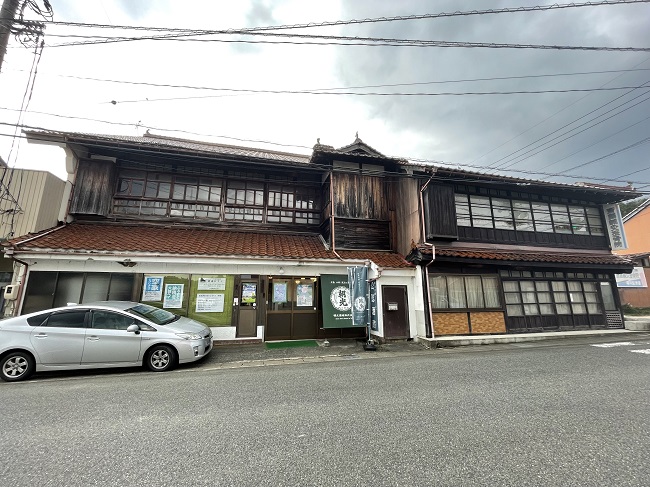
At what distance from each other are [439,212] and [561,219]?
7411 millimetres

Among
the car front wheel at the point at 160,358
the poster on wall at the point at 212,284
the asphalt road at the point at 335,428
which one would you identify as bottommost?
the asphalt road at the point at 335,428

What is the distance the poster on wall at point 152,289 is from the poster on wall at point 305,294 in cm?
479

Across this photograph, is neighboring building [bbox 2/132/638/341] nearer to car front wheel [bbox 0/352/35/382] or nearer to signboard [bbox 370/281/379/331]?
signboard [bbox 370/281/379/331]

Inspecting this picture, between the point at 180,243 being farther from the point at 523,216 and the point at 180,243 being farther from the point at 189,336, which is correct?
the point at 523,216

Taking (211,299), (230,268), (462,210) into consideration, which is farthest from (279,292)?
(462,210)

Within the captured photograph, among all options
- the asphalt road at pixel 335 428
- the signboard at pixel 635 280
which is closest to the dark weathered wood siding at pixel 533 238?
the asphalt road at pixel 335 428

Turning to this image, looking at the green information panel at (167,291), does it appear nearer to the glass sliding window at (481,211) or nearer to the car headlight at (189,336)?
the car headlight at (189,336)

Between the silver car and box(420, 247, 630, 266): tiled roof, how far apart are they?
8.56 m

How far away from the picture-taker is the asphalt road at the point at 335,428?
2.50 meters

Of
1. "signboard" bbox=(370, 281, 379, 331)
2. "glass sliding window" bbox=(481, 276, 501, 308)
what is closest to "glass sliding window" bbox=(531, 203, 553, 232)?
"glass sliding window" bbox=(481, 276, 501, 308)

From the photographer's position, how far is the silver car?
237 inches

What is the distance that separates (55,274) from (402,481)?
11.4 m

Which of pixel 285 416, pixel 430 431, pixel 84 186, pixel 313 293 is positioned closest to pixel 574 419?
pixel 430 431

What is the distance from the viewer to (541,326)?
11.2 meters
